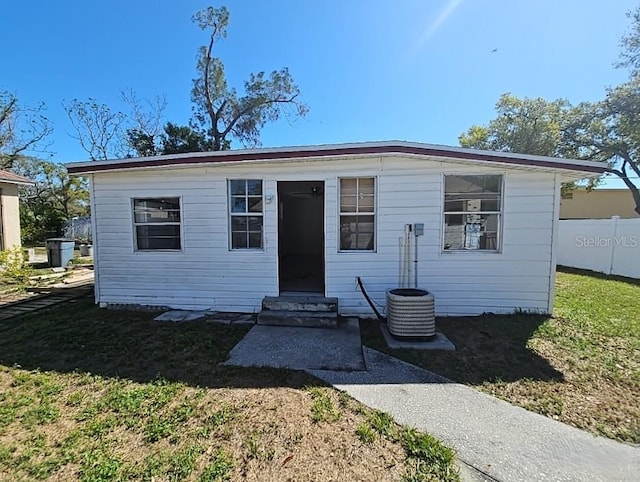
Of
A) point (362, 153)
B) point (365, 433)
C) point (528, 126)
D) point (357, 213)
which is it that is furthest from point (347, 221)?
point (528, 126)

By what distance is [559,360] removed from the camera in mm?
3867

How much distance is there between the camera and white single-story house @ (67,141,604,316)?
5.32 m

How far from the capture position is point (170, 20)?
12.2 m

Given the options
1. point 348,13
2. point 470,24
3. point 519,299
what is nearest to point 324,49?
point 348,13

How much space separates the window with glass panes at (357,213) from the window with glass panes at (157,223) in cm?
321

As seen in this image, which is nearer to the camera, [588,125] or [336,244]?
[336,244]

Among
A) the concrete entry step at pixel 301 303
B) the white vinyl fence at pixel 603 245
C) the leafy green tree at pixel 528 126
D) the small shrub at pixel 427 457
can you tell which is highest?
the leafy green tree at pixel 528 126

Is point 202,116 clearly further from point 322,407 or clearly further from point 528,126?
point 322,407

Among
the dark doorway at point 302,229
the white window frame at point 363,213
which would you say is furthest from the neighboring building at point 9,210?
the white window frame at point 363,213

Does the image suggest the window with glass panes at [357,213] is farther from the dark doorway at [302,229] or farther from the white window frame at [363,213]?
the dark doorway at [302,229]

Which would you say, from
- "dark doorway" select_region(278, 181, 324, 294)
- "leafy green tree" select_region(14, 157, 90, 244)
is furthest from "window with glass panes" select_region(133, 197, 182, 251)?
"leafy green tree" select_region(14, 157, 90, 244)

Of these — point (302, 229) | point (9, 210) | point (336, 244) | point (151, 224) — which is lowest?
point (336, 244)

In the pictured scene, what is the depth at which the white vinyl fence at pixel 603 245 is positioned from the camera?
29.4 ft

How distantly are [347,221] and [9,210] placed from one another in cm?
1196
